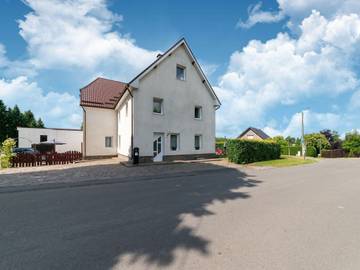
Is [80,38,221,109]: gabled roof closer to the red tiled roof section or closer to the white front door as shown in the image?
the red tiled roof section

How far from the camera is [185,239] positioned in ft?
12.6

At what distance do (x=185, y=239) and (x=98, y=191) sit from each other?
5.26 m

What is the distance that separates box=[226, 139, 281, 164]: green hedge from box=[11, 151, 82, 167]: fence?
557 inches

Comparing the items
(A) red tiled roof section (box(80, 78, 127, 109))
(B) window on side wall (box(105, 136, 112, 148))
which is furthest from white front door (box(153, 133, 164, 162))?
(B) window on side wall (box(105, 136, 112, 148))

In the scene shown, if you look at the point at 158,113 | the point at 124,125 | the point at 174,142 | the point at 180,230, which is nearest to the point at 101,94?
the point at 124,125

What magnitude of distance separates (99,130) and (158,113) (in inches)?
286

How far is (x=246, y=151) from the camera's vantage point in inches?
737

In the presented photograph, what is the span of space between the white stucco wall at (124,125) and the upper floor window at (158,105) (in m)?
2.15

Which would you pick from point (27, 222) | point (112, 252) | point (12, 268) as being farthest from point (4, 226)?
point (112, 252)

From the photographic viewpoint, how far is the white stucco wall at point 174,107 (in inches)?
668

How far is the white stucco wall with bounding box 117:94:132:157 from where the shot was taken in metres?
17.7

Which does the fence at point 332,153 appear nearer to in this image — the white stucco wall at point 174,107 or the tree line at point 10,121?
the white stucco wall at point 174,107

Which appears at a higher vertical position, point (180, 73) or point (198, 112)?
point (180, 73)

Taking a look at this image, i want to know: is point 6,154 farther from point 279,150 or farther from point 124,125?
point 279,150
